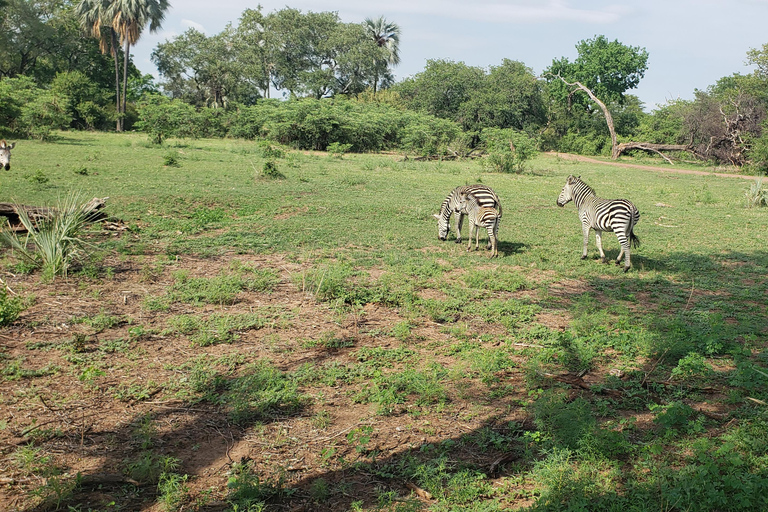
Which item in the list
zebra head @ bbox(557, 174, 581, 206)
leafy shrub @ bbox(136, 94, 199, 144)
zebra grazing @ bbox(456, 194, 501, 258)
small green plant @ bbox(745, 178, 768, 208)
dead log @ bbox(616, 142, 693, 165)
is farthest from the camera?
dead log @ bbox(616, 142, 693, 165)

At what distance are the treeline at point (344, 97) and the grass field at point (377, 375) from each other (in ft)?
57.7

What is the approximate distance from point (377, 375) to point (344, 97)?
45.6 m

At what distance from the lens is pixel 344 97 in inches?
1913

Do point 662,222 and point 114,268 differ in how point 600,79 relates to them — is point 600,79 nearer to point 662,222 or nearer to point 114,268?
point 662,222

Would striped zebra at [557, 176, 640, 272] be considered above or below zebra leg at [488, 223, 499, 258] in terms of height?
above

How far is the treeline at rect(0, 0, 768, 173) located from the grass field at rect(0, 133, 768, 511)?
17.6 m

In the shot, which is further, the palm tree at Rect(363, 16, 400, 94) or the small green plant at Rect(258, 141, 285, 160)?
the palm tree at Rect(363, 16, 400, 94)

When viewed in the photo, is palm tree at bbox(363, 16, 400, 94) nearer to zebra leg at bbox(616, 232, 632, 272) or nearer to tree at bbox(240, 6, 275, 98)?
tree at bbox(240, 6, 275, 98)

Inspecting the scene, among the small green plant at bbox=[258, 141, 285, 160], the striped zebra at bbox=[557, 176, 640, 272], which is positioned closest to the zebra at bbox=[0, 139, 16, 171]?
the small green plant at bbox=[258, 141, 285, 160]

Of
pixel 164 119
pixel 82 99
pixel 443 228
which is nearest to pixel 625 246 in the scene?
pixel 443 228

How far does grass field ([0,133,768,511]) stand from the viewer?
3.91 m

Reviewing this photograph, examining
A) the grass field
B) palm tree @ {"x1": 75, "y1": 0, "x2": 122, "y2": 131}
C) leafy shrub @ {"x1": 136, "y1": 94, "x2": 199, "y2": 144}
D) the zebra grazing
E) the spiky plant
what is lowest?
the grass field

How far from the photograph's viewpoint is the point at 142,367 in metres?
5.62

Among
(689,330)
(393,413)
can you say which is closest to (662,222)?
(689,330)
